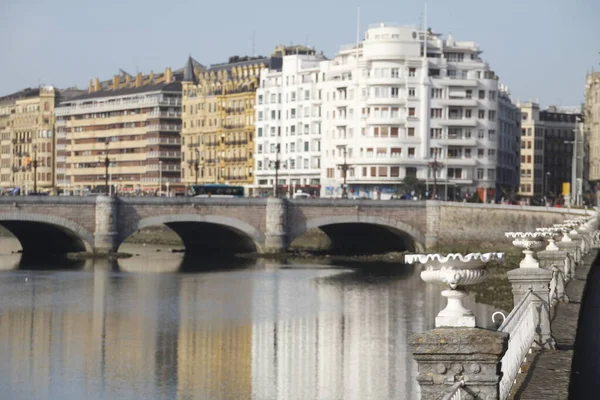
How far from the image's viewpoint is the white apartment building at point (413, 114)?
140 meters

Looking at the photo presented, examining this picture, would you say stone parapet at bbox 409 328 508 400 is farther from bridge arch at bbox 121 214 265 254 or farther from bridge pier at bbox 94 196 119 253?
bridge arch at bbox 121 214 265 254

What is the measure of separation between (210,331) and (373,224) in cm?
5564

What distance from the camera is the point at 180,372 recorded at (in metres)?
45.2

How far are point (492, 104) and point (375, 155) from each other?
13.5 metres

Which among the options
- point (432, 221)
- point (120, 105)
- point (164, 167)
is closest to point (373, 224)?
point (432, 221)

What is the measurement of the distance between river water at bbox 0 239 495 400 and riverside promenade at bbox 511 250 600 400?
508 inches

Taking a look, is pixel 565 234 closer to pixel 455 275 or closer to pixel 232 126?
pixel 455 275

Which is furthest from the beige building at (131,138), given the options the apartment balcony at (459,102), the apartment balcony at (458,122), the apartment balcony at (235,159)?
the apartment balcony at (459,102)

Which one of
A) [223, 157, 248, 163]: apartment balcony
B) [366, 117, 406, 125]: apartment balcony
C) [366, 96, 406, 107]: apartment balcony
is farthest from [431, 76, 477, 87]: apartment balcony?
[223, 157, 248, 163]: apartment balcony

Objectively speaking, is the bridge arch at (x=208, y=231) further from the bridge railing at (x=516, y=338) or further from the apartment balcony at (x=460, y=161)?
the bridge railing at (x=516, y=338)

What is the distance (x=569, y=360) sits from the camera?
59.0ft

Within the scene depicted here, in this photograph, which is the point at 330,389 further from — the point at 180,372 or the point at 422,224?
the point at 422,224

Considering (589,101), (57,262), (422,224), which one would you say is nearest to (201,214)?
(57,262)

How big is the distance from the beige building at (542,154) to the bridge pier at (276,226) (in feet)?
273
